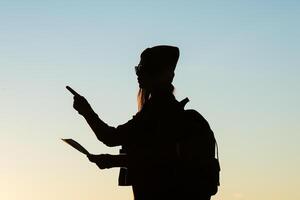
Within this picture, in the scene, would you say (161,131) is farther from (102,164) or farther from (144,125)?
(102,164)

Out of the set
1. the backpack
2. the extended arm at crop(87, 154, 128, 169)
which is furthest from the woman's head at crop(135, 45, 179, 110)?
the extended arm at crop(87, 154, 128, 169)

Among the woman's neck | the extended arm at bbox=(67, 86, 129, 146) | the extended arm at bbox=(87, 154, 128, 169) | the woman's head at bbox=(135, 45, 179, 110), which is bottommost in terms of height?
the extended arm at bbox=(87, 154, 128, 169)

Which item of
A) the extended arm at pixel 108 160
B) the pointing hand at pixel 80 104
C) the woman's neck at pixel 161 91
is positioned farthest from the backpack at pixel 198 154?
the pointing hand at pixel 80 104

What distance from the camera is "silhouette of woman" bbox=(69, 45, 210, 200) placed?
230 inches

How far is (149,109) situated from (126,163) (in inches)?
25.7

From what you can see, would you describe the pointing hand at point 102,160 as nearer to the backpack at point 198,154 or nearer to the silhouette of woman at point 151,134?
the silhouette of woman at point 151,134

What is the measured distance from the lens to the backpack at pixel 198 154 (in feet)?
19.1

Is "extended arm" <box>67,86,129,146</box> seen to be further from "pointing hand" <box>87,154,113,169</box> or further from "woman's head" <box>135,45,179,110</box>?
"woman's head" <box>135,45,179,110</box>

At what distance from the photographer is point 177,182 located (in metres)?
5.85

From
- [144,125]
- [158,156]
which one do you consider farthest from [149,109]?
[158,156]

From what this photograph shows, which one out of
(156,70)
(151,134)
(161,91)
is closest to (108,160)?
(151,134)

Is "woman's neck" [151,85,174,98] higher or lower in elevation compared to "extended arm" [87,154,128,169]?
higher

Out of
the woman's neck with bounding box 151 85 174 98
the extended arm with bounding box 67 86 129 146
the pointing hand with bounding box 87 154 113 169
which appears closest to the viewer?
the pointing hand with bounding box 87 154 113 169

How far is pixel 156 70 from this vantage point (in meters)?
6.46
